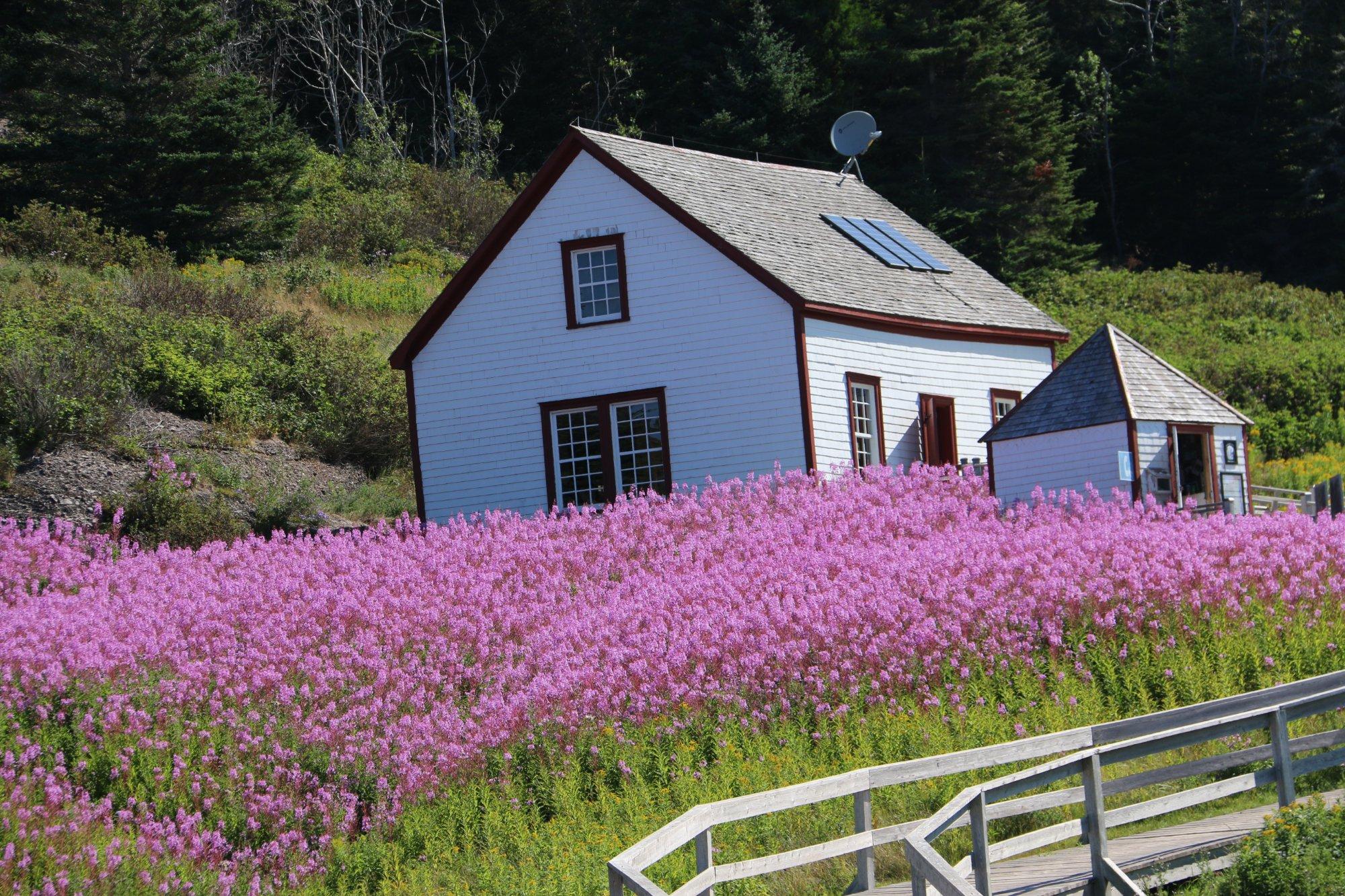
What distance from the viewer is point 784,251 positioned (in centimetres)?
2941

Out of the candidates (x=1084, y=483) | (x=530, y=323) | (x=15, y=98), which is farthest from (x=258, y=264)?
(x=1084, y=483)

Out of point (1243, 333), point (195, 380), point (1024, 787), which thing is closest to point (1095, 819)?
point (1024, 787)

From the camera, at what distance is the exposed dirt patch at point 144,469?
83.0 ft

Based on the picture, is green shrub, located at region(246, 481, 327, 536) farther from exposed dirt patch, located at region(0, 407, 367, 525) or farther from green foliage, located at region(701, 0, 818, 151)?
green foliage, located at region(701, 0, 818, 151)

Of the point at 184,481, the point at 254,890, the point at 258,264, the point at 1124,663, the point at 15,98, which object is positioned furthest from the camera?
the point at 15,98

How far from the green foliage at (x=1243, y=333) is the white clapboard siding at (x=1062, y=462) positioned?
13360 millimetres

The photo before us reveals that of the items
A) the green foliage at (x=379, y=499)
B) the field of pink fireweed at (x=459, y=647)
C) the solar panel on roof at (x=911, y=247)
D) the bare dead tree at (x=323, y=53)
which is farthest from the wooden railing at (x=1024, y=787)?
the bare dead tree at (x=323, y=53)

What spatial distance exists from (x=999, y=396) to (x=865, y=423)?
4.10 meters

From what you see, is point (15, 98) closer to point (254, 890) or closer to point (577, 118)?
point (577, 118)

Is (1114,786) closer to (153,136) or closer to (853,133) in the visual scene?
(853,133)

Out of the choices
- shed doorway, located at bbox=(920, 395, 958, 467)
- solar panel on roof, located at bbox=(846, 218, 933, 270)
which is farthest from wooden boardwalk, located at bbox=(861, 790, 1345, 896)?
solar panel on roof, located at bbox=(846, 218, 933, 270)

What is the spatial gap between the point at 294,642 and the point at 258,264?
26.4m

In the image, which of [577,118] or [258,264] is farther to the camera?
[577,118]

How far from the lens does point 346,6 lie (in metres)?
63.8
